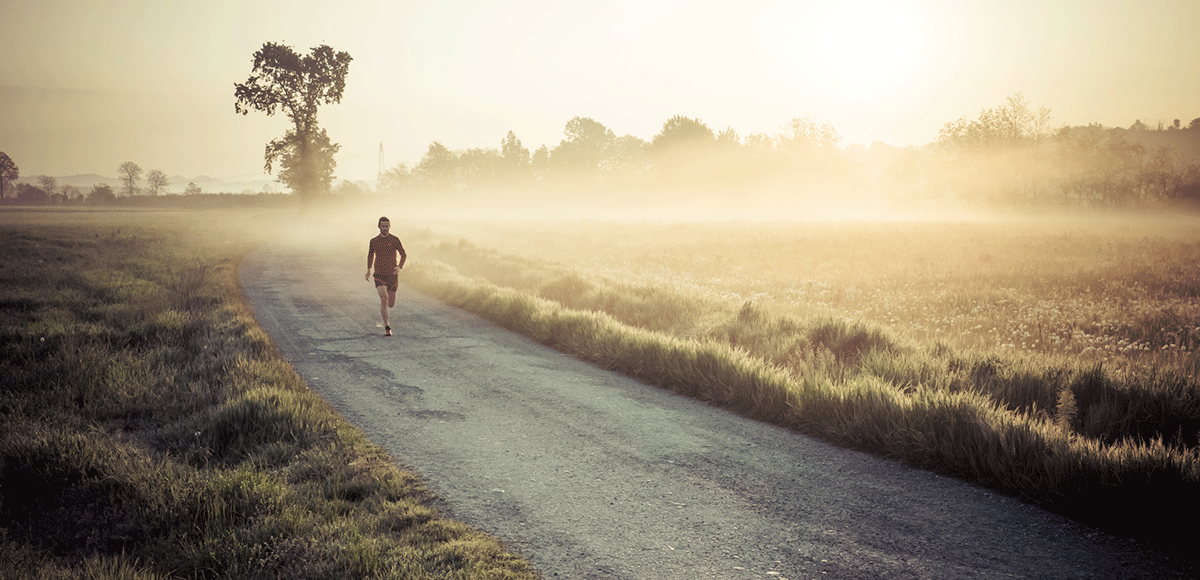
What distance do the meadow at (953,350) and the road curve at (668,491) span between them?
37cm

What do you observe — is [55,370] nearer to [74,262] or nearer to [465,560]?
[465,560]

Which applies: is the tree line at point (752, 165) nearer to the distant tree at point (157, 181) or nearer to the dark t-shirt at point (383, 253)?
the distant tree at point (157, 181)

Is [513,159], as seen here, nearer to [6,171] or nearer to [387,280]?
[6,171]

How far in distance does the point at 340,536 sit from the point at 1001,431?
5.33 meters

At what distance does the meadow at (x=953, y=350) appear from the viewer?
429 centimetres

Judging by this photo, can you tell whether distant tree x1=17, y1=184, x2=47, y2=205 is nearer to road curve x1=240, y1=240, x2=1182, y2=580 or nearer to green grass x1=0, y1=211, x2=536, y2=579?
green grass x1=0, y1=211, x2=536, y2=579

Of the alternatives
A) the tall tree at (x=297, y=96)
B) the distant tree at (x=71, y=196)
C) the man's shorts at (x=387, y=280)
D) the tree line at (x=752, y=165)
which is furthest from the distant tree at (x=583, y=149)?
the man's shorts at (x=387, y=280)

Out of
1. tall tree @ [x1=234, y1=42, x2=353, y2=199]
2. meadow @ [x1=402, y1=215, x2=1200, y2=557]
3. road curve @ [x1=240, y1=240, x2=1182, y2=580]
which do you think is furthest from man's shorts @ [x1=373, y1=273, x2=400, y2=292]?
tall tree @ [x1=234, y1=42, x2=353, y2=199]

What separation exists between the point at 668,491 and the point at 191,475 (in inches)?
147

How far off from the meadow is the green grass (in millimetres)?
3951

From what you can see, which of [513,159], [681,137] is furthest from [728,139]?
[513,159]

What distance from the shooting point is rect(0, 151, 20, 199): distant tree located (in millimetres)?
85188

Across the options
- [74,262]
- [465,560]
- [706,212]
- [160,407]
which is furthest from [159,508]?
[706,212]

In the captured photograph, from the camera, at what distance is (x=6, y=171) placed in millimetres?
87875
